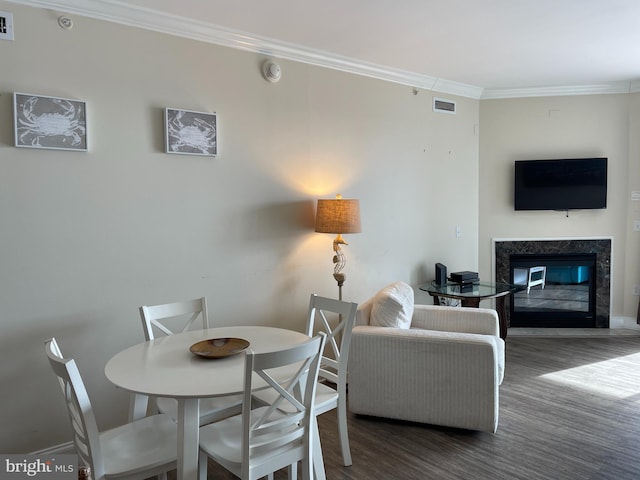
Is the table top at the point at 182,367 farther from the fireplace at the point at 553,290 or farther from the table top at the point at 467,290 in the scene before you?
the fireplace at the point at 553,290

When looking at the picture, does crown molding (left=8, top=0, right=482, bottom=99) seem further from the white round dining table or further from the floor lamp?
the white round dining table

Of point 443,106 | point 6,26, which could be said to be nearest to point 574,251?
point 443,106

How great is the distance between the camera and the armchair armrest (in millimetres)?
3455

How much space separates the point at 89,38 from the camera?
2.65 m

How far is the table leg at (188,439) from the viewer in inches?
72.2

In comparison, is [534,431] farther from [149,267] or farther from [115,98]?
[115,98]

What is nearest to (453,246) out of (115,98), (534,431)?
(534,431)

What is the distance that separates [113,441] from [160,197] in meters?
1.49

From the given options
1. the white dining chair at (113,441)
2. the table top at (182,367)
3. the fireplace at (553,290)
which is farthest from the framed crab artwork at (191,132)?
the fireplace at (553,290)

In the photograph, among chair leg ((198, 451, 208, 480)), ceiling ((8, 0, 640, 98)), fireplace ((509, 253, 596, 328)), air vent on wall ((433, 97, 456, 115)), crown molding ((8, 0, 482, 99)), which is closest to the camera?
chair leg ((198, 451, 208, 480))

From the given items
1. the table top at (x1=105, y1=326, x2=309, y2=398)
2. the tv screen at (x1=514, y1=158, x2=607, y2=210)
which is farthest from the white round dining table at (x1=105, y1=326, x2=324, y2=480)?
the tv screen at (x1=514, y1=158, x2=607, y2=210)

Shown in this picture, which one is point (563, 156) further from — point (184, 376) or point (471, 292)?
point (184, 376)

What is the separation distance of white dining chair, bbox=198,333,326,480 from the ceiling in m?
2.07

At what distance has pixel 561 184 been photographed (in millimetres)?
4934
